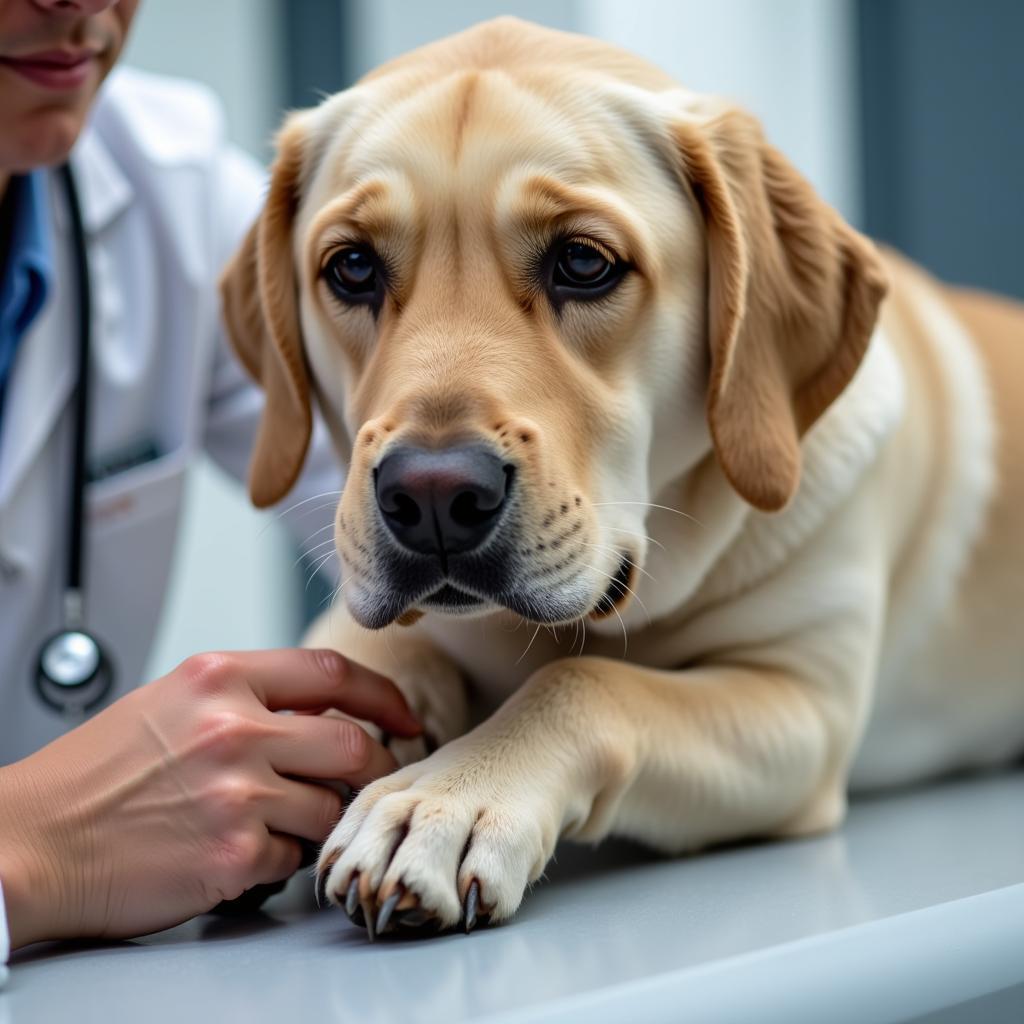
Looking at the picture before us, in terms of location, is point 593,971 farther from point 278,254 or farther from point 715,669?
point 278,254

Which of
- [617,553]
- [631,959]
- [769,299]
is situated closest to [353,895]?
[631,959]

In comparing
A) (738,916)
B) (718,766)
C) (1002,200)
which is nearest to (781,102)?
(1002,200)

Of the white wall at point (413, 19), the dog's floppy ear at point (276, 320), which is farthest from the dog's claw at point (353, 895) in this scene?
the white wall at point (413, 19)

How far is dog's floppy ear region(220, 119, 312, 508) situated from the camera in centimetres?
190

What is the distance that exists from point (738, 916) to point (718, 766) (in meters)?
0.35

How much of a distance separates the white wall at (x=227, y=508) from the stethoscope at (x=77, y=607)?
2927 mm

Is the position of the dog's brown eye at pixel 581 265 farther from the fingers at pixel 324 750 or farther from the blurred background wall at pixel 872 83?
the blurred background wall at pixel 872 83

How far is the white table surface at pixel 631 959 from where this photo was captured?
106 cm

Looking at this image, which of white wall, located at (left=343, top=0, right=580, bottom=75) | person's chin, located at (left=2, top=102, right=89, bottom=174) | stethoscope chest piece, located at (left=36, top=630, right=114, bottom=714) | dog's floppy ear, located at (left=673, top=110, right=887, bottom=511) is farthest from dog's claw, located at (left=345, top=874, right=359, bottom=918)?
white wall, located at (left=343, top=0, right=580, bottom=75)

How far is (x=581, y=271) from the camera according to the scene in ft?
5.27

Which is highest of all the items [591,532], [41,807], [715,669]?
[591,532]

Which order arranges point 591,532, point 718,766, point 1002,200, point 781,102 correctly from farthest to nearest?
point 781,102
point 1002,200
point 718,766
point 591,532

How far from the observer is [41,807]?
1395 millimetres

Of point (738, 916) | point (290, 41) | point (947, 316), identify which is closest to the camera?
point (738, 916)
